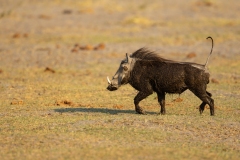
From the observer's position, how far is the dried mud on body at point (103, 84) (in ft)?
28.0

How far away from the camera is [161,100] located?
34.5ft

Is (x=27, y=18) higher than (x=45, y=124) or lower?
higher

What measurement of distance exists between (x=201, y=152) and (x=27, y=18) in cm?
2140

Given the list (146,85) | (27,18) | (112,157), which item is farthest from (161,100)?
(27,18)

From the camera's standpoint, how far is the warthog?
10102 mm

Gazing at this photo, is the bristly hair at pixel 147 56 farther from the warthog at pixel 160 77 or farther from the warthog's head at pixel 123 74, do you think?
the warthog's head at pixel 123 74

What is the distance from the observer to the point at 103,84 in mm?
14852

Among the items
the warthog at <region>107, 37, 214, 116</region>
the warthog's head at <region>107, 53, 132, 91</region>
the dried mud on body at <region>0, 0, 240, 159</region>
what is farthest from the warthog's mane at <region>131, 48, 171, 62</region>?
the dried mud on body at <region>0, 0, 240, 159</region>

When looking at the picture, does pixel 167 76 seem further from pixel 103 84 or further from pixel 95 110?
pixel 103 84

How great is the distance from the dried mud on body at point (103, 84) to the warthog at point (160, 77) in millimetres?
442

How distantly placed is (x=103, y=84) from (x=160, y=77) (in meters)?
4.74

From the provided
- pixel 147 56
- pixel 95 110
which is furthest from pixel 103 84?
pixel 147 56

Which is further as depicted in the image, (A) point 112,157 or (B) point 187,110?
(B) point 187,110

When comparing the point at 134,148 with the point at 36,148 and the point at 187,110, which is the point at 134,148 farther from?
the point at 187,110
